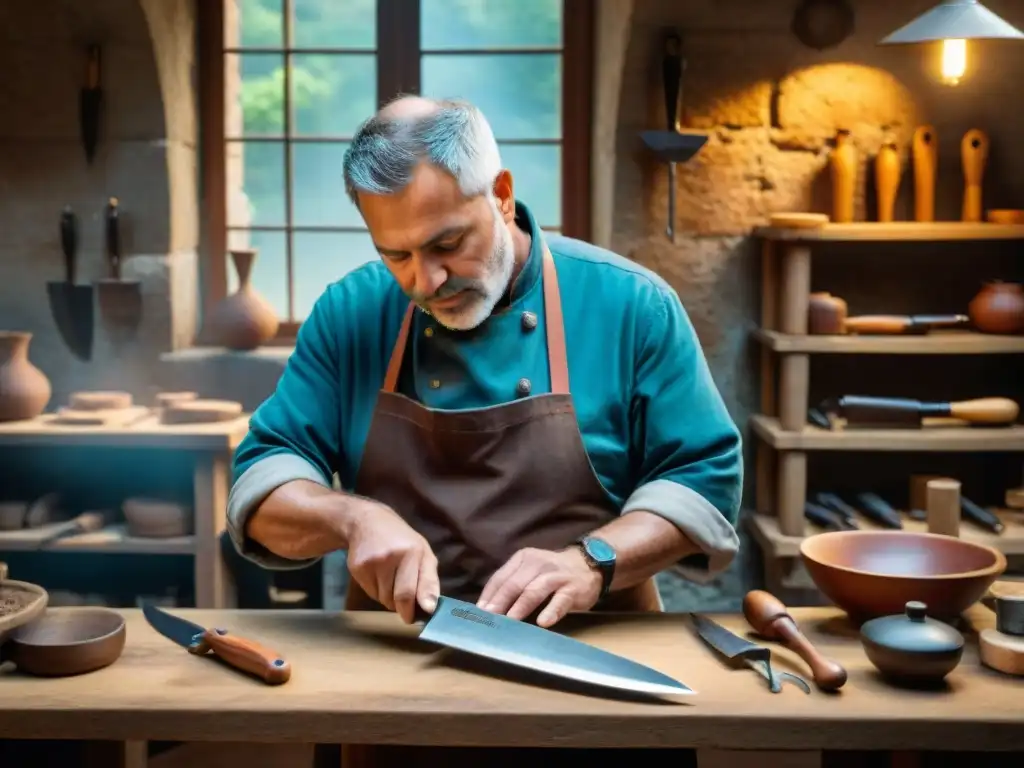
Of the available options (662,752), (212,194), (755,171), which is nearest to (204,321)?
(212,194)

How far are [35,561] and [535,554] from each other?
2987 mm

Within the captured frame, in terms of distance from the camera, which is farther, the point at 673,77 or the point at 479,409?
the point at 673,77

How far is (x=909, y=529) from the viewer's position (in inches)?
155

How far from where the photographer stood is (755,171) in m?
4.20

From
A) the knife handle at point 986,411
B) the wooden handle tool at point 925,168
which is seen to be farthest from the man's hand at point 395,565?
the wooden handle tool at point 925,168

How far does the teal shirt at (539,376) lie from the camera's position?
219 cm

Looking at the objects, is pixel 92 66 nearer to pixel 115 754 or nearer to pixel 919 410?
pixel 919 410

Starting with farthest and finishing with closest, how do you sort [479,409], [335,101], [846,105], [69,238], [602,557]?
[335,101]
[69,238]
[846,105]
[479,409]
[602,557]

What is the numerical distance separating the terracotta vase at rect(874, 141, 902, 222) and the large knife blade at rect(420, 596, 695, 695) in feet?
9.02

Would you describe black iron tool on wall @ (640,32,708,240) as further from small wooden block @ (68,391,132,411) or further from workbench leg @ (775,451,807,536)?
small wooden block @ (68,391,132,411)

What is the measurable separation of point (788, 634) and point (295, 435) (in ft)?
3.07

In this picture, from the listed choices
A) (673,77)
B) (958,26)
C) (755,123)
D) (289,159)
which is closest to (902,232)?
(755,123)

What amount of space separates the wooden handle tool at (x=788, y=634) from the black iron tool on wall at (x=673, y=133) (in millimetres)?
2372

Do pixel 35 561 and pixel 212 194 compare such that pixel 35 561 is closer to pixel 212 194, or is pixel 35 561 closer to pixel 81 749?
pixel 212 194
